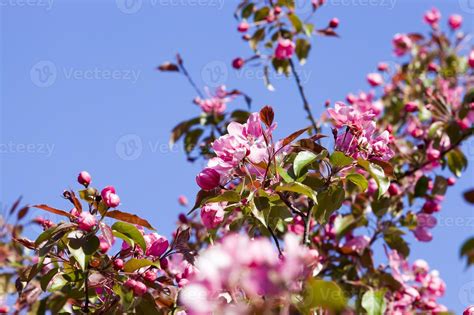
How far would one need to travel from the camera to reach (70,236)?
1789mm

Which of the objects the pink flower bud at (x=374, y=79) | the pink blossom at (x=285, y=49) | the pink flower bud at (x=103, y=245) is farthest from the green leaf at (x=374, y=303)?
the pink flower bud at (x=374, y=79)

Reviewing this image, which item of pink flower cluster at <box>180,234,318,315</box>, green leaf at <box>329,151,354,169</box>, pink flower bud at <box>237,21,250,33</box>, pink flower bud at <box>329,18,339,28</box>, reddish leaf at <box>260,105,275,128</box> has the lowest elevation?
pink flower cluster at <box>180,234,318,315</box>

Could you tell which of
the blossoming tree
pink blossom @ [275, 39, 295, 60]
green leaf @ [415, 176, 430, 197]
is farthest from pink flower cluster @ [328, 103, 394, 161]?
pink blossom @ [275, 39, 295, 60]

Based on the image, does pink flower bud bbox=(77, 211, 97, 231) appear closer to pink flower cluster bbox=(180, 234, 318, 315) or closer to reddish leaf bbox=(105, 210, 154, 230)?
reddish leaf bbox=(105, 210, 154, 230)

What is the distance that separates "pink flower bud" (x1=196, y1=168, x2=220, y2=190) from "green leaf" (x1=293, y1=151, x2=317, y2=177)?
0.73 feet

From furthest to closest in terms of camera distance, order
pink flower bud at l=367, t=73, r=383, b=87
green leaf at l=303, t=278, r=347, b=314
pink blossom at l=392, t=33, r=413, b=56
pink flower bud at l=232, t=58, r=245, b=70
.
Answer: pink blossom at l=392, t=33, r=413, b=56
pink flower bud at l=367, t=73, r=383, b=87
pink flower bud at l=232, t=58, r=245, b=70
green leaf at l=303, t=278, r=347, b=314

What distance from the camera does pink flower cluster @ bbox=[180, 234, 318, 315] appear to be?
82 centimetres

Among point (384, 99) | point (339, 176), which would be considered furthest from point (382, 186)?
point (384, 99)

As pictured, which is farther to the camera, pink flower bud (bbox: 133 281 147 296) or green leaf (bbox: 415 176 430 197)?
green leaf (bbox: 415 176 430 197)

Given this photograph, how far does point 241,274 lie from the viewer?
88 centimetres

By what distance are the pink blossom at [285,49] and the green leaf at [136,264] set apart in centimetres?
219

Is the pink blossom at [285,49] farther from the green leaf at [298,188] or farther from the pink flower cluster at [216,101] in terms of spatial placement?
the green leaf at [298,188]

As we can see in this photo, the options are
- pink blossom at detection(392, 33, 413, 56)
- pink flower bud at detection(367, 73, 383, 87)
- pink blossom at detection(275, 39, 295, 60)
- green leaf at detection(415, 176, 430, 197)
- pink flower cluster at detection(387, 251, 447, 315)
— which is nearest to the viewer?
pink flower cluster at detection(387, 251, 447, 315)

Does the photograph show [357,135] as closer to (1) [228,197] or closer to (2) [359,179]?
(2) [359,179]
